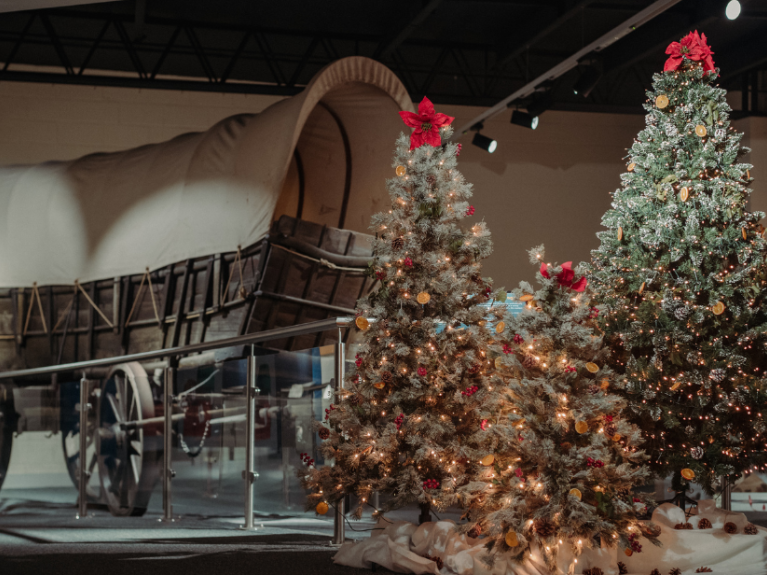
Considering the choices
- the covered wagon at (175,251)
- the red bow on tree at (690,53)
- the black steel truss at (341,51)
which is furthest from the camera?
the black steel truss at (341,51)

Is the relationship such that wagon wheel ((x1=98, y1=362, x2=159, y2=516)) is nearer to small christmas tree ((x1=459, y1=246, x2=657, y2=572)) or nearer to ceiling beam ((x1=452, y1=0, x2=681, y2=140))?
small christmas tree ((x1=459, y1=246, x2=657, y2=572))

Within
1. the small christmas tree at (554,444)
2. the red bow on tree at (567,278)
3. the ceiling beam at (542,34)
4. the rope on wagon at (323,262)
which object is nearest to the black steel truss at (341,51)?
the ceiling beam at (542,34)

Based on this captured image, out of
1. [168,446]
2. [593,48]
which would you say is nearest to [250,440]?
[168,446]

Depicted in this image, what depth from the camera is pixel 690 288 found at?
3.71m

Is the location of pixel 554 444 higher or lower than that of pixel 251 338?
lower

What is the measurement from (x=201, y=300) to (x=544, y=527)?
3812 mm

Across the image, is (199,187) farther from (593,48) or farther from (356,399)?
(593,48)

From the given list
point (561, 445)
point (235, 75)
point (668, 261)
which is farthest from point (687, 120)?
point (235, 75)

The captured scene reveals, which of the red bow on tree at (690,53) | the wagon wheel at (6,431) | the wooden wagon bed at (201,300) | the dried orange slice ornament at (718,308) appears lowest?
the wagon wheel at (6,431)

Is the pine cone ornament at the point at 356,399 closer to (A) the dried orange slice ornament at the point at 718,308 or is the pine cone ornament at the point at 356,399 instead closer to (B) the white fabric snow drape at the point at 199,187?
(A) the dried orange slice ornament at the point at 718,308

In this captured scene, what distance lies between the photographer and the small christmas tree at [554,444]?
2705mm

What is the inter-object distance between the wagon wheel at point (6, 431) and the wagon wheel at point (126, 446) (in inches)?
75.9

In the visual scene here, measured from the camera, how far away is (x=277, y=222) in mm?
5406

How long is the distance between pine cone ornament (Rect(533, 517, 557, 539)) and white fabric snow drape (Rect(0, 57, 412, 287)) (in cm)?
333
